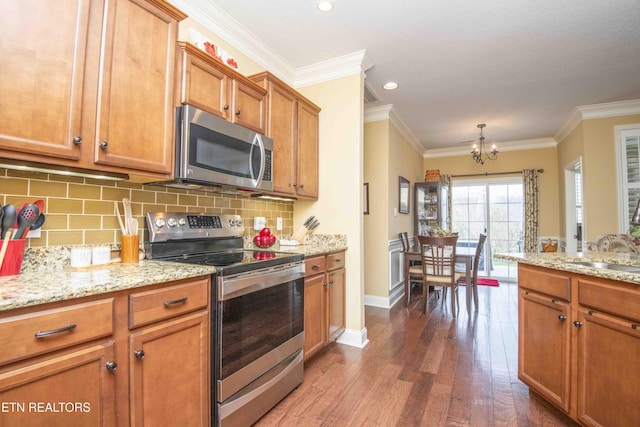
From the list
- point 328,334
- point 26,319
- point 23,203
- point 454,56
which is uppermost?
point 454,56

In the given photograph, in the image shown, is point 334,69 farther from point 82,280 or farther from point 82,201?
point 82,280

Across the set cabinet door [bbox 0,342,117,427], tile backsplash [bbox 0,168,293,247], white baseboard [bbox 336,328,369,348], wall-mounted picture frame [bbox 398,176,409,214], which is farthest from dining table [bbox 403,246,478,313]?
cabinet door [bbox 0,342,117,427]

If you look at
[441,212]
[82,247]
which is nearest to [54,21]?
[82,247]

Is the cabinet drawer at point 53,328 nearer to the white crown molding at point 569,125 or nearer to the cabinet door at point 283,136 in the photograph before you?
the cabinet door at point 283,136

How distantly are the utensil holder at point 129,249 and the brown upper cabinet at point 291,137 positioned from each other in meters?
1.11

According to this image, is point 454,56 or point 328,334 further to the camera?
point 454,56

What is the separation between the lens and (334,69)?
308cm

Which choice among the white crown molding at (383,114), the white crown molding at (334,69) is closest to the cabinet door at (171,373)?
the white crown molding at (334,69)

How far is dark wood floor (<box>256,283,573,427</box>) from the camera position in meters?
1.82

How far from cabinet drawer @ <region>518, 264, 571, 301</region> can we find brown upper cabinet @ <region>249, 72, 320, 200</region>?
1818 mm

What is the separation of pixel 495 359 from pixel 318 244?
1.80m

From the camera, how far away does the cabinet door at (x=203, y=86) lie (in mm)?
1792

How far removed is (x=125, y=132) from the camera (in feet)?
4.91

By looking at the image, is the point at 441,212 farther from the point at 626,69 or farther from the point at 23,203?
the point at 23,203
